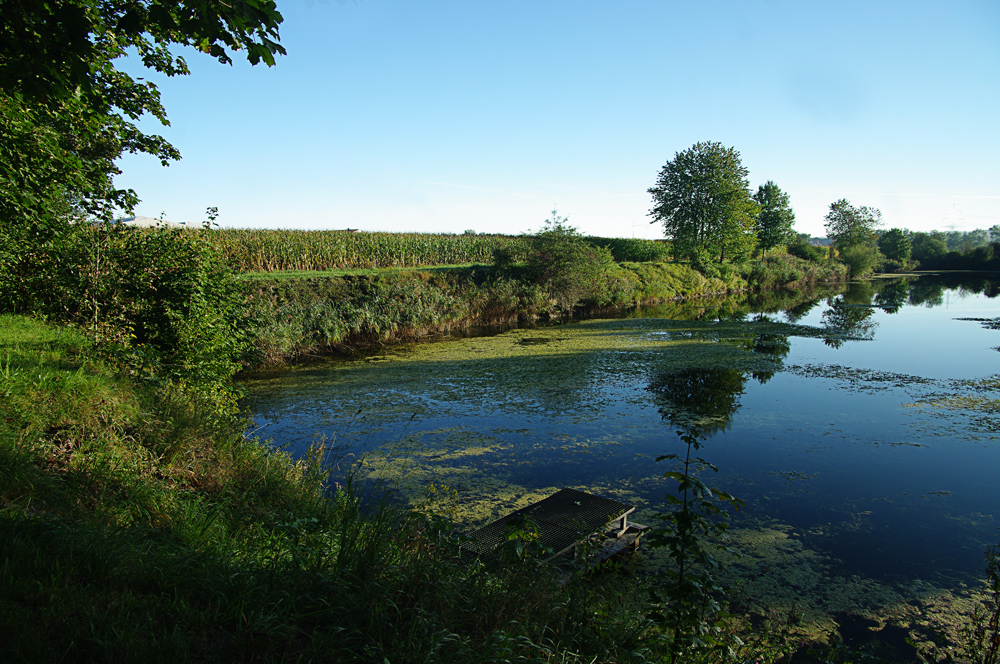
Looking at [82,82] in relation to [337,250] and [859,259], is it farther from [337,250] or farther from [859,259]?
[859,259]

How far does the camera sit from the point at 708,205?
3850cm

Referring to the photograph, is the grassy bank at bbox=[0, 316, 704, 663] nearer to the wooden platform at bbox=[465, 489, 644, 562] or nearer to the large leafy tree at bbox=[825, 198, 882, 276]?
the wooden platform at bbox=[465, 489, 644, 562]

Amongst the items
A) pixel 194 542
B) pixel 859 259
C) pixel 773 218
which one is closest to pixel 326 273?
pixel 194 542

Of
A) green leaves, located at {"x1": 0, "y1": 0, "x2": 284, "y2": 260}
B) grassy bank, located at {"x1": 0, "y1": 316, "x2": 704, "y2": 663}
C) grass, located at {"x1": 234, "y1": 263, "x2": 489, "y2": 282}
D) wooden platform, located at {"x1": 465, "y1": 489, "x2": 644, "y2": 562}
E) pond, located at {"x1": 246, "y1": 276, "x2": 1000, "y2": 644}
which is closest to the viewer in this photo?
grassy bank, located at {"x1": 0, "y1": 316, "x2": 704, "y2": 663}

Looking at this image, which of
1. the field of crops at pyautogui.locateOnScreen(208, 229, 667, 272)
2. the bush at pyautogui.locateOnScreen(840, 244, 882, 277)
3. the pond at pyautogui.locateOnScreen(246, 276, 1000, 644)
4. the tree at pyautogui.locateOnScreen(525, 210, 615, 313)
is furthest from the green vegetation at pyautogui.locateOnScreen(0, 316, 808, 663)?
the bush at pyautogui.locateOnScreen(840, 244, 882, 277)

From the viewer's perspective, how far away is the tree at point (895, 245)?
212ft

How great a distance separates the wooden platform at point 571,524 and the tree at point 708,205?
35.1m

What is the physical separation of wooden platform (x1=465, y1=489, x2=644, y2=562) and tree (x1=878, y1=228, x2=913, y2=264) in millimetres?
75553

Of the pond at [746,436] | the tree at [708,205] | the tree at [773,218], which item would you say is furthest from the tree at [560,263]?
the tree at [773,218]

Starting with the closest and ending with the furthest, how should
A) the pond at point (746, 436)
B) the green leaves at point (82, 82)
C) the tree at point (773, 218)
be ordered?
the green leaves at point (82, 82)
the pond at point (746, 436)
the tree at point (773, 218)

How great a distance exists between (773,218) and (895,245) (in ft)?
85.4

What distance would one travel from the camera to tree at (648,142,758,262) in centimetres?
3803

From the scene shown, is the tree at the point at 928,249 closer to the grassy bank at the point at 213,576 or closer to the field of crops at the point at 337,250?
the field of crops at the point at 337,250

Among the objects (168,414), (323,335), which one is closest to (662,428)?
(168,414)
